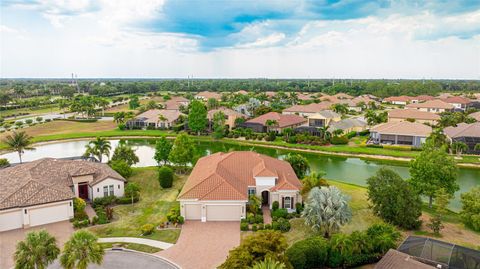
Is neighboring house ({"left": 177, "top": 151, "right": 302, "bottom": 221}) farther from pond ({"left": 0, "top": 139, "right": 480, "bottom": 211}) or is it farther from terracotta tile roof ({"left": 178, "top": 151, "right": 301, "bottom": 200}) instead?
pond ({"left": 0, "top": 139, "right": 480, "bottom": 211})

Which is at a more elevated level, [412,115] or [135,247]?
[412,115]

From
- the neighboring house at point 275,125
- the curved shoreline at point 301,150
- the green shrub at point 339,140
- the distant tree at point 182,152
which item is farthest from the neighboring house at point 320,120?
the distant tree at point 182,152

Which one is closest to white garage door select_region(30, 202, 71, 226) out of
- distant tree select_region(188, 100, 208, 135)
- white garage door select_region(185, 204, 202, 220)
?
white garage door select_region(185, 204, 202, 220)

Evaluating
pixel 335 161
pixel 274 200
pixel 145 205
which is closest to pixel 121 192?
pixel 145 205

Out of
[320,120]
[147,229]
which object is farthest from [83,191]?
[320,120]

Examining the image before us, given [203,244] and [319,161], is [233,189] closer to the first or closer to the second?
[203,244]

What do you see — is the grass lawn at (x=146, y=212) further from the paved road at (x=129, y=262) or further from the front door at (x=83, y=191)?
the front door at (x=83, y=191)

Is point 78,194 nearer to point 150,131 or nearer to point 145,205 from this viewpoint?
point 145,205
